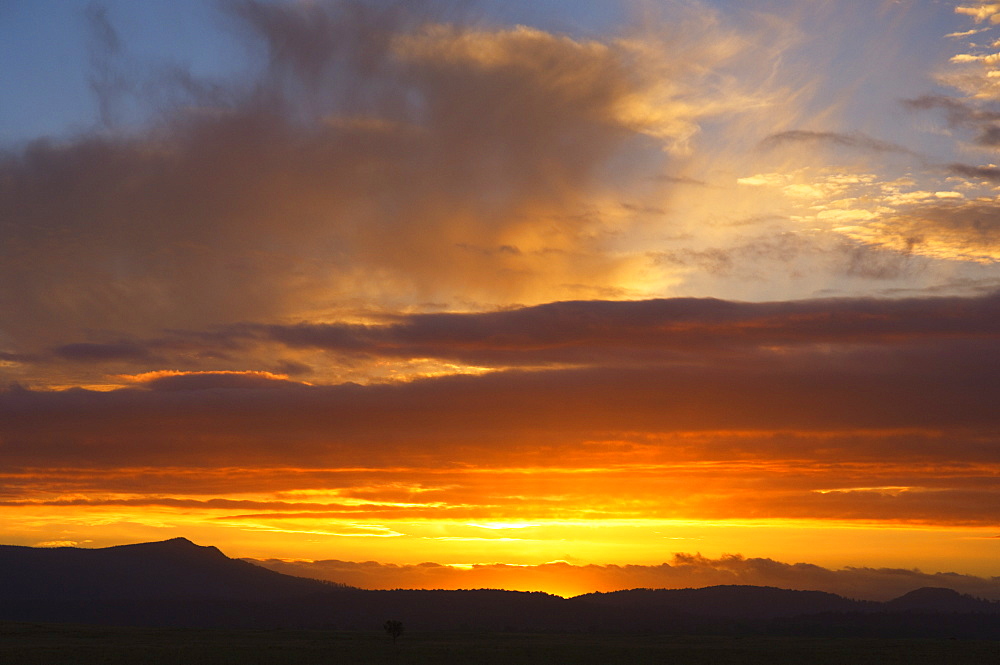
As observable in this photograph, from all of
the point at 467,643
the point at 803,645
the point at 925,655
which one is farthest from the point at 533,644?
the point at 925,655

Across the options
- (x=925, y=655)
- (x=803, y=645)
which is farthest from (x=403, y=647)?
(x=925, y=655)

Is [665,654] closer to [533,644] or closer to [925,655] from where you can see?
[533,644]

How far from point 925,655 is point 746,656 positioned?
869 inches

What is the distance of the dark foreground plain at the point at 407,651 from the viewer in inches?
3692

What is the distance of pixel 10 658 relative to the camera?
3558 inches

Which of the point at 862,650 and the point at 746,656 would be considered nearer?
the point at 746,656

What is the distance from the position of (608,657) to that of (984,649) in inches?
2159

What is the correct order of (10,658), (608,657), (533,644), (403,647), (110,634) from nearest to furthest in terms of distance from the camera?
1. (10,658)
2. (608,657)
3. (403,647)
4. (533,644)
5. (110,634)

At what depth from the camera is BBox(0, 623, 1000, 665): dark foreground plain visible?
93.8m

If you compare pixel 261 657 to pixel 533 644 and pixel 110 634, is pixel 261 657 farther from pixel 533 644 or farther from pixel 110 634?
pixel 110 634

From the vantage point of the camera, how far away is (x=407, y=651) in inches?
4235

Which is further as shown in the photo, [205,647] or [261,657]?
[205,647]

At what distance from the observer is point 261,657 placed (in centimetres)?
9512

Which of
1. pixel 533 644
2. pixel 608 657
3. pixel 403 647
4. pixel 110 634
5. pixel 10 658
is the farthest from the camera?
pixel 110 634
